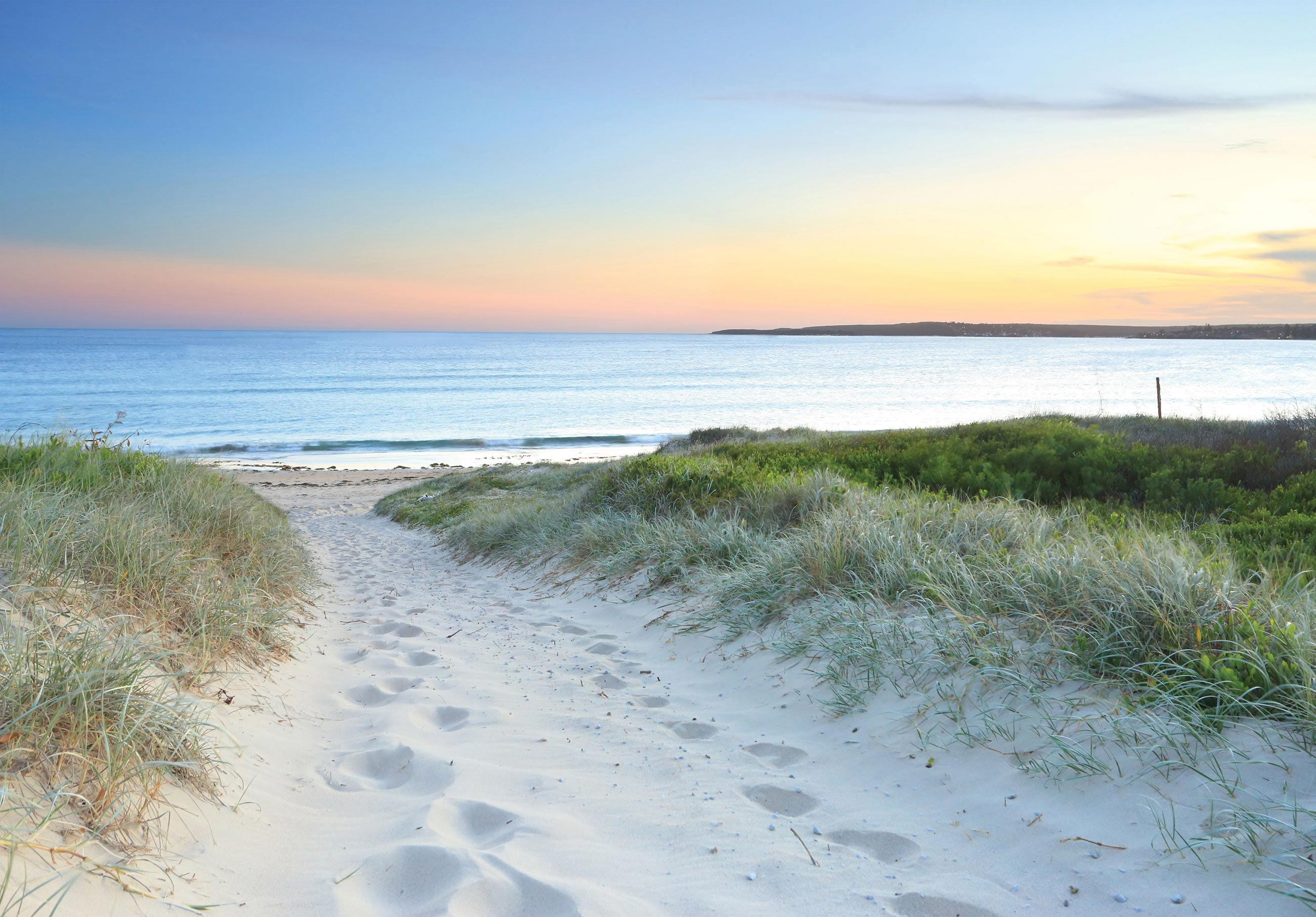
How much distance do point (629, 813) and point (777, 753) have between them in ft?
2.91

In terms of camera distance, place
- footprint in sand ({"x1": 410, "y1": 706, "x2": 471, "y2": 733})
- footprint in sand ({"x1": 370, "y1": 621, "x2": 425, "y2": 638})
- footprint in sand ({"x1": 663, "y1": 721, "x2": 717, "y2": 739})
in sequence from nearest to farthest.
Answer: footprint in sand ({"x1": 663, "y1": 721, "x2": 717, "y2": 739})
footprint in sand ({"x1": 410, "y1": 706, "x2": 471, "y2": 733})
footprint in sand ({"x1": 370, "y1": 621, "x2": 425, "y2": 638})

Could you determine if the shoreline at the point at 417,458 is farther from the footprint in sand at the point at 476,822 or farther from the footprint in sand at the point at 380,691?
the footprint in sand at the point at 476,822

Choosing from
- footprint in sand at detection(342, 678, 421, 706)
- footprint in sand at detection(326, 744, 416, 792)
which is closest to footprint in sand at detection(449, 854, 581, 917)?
footprint in sand at detection(326, 744, 416, 792)

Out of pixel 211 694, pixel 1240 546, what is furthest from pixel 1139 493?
pixel 211 694

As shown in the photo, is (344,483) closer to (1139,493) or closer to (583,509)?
(583,509)

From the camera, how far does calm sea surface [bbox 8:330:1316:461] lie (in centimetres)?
3862

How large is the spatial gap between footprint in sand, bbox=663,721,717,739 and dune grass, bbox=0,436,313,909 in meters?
2.17

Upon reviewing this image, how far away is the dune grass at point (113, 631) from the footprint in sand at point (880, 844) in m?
2.42

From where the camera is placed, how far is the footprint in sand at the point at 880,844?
2676mm

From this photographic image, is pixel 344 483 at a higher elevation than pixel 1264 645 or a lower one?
lower

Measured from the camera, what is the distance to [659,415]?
153 ft

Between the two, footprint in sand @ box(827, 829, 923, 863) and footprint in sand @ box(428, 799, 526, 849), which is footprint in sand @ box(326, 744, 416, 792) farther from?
footprint in sand @ box(827, 829, 923, 863)

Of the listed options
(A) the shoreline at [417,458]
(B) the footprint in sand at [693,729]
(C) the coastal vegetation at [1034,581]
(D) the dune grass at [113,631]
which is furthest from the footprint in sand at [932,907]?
(A) the shoreline at [417,458]

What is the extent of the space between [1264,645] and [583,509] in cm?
745
